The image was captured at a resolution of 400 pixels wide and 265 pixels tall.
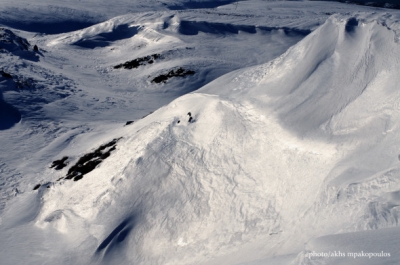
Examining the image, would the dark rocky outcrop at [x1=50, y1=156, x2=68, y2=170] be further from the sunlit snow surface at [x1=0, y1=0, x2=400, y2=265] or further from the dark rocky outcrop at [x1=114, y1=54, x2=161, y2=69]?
the dark rocky outcrop at [x1=114, y1=54, x2=161, y2=69]

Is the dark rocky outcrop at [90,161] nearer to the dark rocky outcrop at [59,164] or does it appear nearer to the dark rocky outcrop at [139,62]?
the dark rocky outcrop at [59,164]

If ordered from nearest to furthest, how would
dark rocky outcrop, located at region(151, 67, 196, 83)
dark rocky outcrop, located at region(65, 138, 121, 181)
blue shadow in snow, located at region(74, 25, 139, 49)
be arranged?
dark rocky outcrop, located at region(65, 138, 121, 181) → dark rocky outcrop, located at region(151, 67, 196, 83) → blue shadow in snow, located at region(74, 25, 139, 49)

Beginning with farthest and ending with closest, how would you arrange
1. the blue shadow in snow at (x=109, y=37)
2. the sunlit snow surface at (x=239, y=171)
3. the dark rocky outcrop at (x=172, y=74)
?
the blue shadow in snow at (x=109, y=37) → the dark rocky outcrop at (x=172, y=74) → the sunlit snow surface at (x=239, y=171)

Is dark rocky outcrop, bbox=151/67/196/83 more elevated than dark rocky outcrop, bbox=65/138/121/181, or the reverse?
dark rocky outcrop, bbox=151/67/196/83

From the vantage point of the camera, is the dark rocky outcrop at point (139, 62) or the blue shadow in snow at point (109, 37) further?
the blue shadow in snow at point (109, 37)

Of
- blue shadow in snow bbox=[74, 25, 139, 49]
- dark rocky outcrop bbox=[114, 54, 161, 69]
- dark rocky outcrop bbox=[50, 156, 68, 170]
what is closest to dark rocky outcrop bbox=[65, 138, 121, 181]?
dark rocky outcrop bbox=[50, 156, 68, 170]

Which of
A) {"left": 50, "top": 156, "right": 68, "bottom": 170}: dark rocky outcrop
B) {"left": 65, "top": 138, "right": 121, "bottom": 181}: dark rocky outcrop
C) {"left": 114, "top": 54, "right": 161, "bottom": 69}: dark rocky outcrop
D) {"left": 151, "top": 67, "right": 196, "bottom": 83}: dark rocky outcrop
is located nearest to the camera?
{"left": 65, "top": 138, "right": 121, "bottom": 181}: dark rocky outcrop

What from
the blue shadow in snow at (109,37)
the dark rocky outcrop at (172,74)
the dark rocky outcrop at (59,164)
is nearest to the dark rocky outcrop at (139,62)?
the dark rocky outcrop at (172,74)

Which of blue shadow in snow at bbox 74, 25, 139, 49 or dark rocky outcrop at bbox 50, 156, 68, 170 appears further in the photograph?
blue shadow in snow at bbox 74, 25, 139, 49

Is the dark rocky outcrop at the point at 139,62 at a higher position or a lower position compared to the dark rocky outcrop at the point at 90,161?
higher

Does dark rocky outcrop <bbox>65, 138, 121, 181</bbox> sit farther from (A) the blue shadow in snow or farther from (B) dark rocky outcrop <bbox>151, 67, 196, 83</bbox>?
(A) the blue shadow in snow

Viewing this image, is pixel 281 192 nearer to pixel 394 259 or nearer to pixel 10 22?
pixel 394 259

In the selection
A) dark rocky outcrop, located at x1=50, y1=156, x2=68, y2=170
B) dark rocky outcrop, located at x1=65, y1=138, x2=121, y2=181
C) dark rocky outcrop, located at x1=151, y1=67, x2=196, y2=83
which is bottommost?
dark rocky outcrop, located at x1=50, y1=156, x2=68, y2=170
